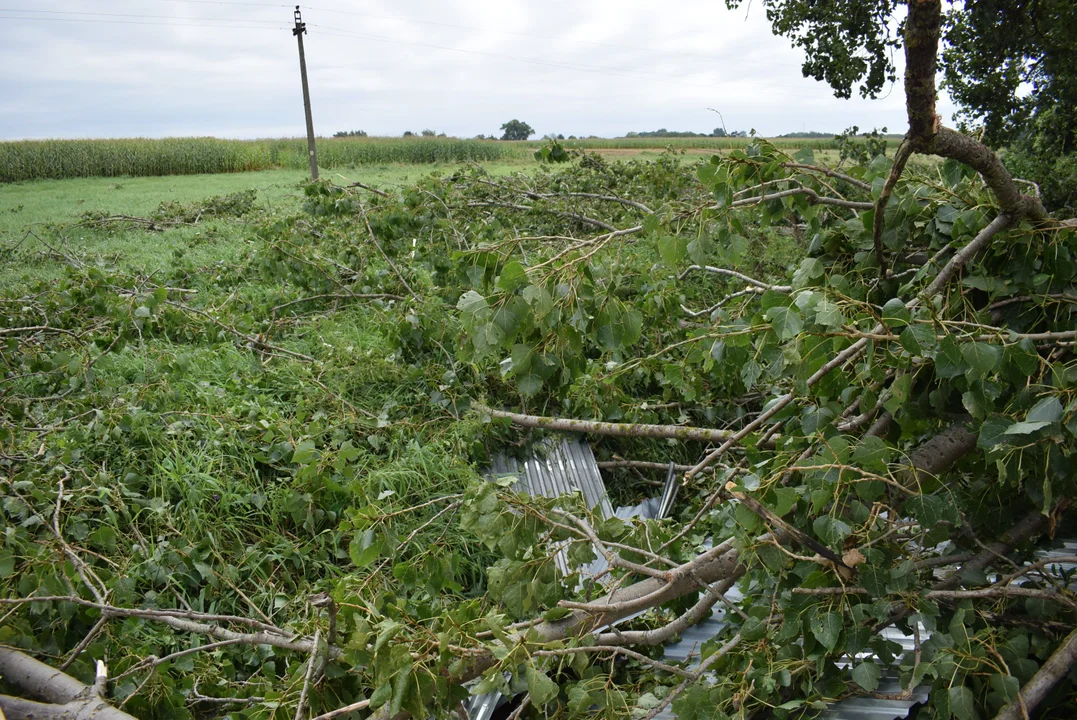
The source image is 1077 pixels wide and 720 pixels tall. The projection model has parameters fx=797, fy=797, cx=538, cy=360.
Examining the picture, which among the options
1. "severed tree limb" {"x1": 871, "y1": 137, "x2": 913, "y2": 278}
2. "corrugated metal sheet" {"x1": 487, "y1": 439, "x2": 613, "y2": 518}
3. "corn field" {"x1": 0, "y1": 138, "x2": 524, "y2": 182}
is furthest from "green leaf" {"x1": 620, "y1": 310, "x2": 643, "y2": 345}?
"corn field" {"x1": 0, "y1": 138, "x2": 524, "y2": 182}

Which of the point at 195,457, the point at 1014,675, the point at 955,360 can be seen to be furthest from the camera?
the point at 195,457

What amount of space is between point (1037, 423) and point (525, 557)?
1.28 metres

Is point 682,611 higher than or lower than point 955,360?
lower

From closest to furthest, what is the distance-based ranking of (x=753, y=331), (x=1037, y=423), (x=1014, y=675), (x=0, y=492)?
(x=1037, y=423) < (x=1014, y=675) < (x=753, y=331) < (x=0, y=492)

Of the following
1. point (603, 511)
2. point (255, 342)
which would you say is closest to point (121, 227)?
point (255, 342)

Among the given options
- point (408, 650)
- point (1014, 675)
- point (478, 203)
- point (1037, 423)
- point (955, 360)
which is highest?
point (478, 203)

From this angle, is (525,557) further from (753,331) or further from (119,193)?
(119,193)

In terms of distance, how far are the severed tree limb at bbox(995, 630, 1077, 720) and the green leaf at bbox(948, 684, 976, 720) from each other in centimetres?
9

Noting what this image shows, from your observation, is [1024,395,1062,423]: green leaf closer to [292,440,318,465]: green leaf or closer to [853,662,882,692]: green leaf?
[853,662,882,692]: green leaf

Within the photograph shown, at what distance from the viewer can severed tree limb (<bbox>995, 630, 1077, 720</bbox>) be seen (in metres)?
A: 1.76

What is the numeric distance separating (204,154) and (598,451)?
77.6 ft

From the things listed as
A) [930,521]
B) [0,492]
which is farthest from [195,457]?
[930,521]

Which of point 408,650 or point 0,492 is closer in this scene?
point 408,650

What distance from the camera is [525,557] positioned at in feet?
7.25
